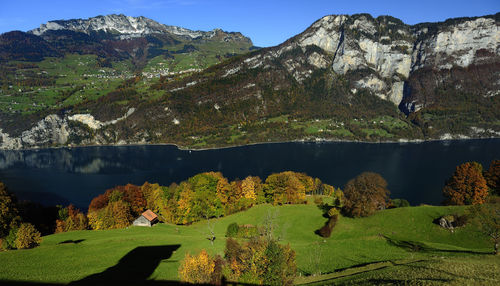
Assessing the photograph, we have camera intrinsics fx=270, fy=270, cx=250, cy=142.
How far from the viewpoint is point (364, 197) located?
6116 centimetres

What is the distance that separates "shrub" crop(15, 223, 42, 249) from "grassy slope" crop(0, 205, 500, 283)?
6.30 feet

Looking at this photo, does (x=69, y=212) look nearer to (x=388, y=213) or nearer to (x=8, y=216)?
(x=8, y=216)

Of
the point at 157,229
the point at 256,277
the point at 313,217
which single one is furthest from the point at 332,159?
the point at 256,277

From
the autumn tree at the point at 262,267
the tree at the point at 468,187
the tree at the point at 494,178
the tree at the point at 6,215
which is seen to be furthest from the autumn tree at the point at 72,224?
the tree at the point at 494,178

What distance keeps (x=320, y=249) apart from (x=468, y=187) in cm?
5700

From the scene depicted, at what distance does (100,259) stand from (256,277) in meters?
20.3

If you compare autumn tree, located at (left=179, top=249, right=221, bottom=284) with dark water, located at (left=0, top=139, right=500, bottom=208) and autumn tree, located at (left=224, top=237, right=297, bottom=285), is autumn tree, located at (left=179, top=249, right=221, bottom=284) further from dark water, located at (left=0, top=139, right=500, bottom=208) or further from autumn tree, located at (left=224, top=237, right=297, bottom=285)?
dark water, located at (left=0, top=139, right=500, bottom=208)

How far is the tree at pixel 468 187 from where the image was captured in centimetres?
7131

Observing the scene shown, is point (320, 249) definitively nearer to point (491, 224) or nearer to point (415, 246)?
point (415, 246)

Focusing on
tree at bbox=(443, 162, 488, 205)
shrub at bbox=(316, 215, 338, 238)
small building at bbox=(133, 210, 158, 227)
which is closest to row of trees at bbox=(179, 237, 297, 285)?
shrub at bbox=(316, 215, 338, 238)

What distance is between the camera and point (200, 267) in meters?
26.5

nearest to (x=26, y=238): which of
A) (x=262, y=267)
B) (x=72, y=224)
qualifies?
(x=72, y=224)

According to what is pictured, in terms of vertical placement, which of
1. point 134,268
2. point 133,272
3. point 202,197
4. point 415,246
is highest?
Result: point 133,272

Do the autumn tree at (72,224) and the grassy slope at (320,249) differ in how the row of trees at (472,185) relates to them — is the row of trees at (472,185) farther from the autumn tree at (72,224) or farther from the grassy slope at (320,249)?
the autumn tree at (72,224)
